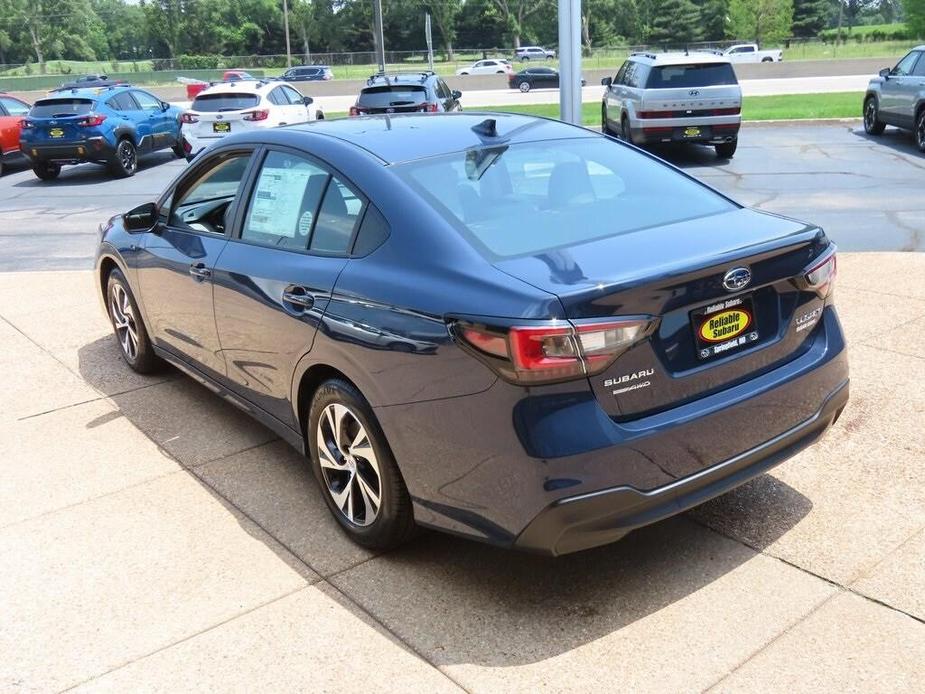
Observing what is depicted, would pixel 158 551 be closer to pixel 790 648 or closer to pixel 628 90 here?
pixel 790 648

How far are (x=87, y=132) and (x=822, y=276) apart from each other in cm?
1658

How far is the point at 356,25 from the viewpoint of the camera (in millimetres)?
107812

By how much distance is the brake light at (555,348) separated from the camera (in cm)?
293

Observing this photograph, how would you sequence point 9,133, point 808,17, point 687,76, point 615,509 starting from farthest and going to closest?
1. point 808,17
2. point 9,133
3. point 687,76
4. point 615,509

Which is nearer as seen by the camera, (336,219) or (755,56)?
(336,219)

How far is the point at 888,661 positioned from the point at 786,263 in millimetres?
1407

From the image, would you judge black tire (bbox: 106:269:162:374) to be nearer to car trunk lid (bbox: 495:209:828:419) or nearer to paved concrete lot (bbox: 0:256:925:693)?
paved concrete lot (bbox: 0:256:925:693)

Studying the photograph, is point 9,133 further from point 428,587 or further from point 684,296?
point 684,296

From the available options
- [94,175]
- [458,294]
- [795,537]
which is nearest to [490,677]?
[458,294]

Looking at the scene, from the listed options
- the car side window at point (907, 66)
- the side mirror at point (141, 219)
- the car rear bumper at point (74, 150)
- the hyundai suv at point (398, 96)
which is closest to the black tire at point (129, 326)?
the side mirror at point (141, 219)

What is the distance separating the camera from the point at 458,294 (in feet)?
10.4

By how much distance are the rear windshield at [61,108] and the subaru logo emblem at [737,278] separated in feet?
56.0

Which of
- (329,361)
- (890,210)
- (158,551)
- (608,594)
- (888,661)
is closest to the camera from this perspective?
(888,661)

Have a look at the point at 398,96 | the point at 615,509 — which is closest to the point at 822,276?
the point at 615,509
